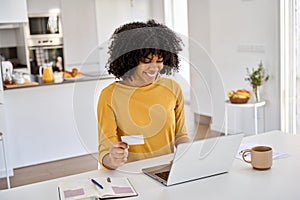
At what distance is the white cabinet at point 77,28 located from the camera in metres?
6.00

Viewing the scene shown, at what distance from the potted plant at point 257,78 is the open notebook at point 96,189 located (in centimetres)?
278

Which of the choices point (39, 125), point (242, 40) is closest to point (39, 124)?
point (39, 125)

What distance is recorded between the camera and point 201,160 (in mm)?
1493

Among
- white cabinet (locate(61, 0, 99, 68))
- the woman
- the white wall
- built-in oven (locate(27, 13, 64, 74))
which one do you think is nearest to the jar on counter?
built-in oven (locate(27, 13, 64, 74))

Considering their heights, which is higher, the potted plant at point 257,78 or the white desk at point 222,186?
the potted plant at point 257,78

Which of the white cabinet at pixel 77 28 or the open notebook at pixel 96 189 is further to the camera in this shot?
the white cabinet at pixel 77 28

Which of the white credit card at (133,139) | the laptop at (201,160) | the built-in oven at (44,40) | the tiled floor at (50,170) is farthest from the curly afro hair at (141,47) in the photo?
the built-in oven at (44,40)

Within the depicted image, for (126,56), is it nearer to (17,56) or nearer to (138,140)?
(138,140)

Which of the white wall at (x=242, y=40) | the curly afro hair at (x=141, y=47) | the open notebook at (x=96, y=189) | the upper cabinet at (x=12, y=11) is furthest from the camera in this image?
the white wall at (x=242, y=40)

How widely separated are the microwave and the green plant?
2996 millimetres

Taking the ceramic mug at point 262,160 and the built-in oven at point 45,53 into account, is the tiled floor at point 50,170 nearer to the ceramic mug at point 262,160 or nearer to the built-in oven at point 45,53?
the ceramic mug at point 262,160

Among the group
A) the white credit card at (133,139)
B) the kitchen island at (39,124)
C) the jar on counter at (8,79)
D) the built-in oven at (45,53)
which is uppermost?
the built-in oven at (45,53)

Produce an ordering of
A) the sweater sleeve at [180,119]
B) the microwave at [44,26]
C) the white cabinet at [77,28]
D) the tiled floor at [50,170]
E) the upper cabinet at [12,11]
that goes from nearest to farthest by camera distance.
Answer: the sweater sleeve at [180,119]
the tiled floor at [50,170]
the upper cabinet at [12,11]
the microwave at [44,26]
the white cabinet at [77,28]

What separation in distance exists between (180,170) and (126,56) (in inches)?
18.3
